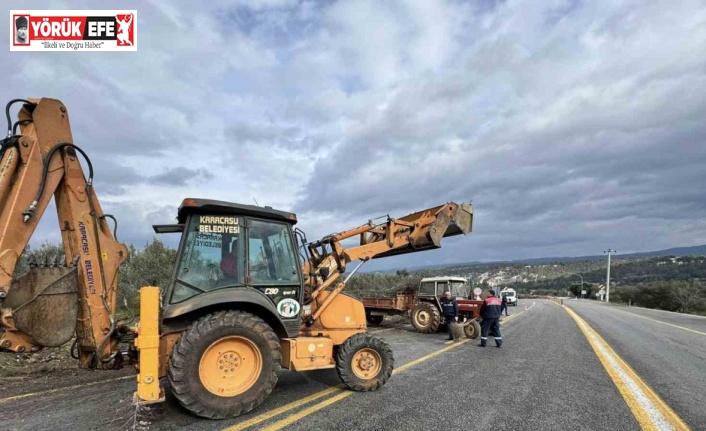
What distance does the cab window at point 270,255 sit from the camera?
17.0 ft

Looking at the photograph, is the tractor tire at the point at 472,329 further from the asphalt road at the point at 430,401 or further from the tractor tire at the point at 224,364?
the tractor tire at the point at 224,364

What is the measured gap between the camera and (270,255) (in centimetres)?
536

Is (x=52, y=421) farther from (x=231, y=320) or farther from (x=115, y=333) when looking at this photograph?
(x=231, y=320)

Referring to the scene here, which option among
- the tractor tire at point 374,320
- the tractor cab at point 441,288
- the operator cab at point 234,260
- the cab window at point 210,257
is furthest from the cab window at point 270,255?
the tractor tire at point 374,320

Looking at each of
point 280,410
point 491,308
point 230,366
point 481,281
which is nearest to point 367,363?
point 280,410

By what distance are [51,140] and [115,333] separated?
2.29 m

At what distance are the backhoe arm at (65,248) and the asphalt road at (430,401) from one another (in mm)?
778

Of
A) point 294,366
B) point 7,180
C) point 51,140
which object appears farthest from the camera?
point 294,366

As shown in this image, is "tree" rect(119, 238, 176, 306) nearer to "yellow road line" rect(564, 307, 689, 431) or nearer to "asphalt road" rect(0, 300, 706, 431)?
"asphalt road" rect(0, 300, 706, 431)

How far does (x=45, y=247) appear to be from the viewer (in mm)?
13398

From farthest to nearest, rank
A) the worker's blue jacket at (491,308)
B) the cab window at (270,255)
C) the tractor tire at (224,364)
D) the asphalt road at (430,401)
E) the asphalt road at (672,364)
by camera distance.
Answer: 1. the worker's blue jacket at (491,308)
2. the asphalt road at (672,364)
3. the cab window at (270,255)
4. the asphalt road at (430,401)
5. the tractor tire at (224,364)

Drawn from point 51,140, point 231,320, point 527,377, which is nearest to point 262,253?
point 231,320

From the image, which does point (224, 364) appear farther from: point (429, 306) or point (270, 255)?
point (429, 306)

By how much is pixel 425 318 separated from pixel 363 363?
332 inches
